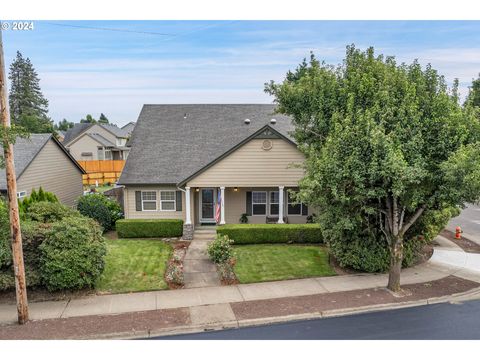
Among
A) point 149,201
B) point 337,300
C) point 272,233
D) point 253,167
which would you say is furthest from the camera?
point 149,201

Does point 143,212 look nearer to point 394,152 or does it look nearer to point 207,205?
point 207,205

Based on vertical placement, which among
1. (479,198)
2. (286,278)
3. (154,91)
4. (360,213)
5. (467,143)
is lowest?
(286,278)

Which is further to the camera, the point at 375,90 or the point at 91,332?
the point at 375,90

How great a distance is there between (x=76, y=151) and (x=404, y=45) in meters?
42.0

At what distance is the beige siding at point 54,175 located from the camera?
19625 mm

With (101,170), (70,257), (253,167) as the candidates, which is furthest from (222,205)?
(101,170)

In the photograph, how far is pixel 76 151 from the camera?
154 feet

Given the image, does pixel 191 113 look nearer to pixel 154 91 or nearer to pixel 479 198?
pixel 154 91

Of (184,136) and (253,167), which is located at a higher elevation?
(184,136)

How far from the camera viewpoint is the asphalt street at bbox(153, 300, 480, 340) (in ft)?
28.2

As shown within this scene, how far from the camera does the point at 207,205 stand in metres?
19.9

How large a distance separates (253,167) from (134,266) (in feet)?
23.5

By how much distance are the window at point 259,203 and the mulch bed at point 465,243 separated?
913 centimetres

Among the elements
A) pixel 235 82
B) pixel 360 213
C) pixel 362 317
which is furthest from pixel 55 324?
pixel 235 82
